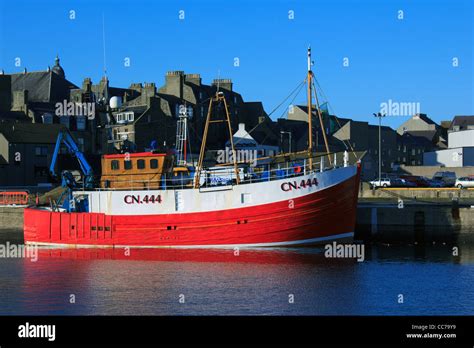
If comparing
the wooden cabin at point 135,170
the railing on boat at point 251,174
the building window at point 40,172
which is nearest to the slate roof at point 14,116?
the building window at point 40,172

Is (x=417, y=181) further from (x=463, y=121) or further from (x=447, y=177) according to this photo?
(x=463, y=121)

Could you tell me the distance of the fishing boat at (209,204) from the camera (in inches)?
1575

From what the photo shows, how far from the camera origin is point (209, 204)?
40.9 meters

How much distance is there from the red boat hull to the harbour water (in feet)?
2.50

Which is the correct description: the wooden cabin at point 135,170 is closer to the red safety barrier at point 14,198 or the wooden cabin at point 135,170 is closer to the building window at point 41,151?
the red safety barrier at point 14,198

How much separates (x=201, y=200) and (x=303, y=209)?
5989 mm

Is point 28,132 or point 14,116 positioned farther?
point 14,116

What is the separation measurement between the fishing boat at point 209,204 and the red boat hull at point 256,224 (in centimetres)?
6

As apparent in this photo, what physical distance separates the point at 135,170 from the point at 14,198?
73.4 feet

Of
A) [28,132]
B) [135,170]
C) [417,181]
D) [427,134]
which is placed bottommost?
[417,181]

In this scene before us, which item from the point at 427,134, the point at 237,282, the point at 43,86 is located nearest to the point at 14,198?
the point at 237,282

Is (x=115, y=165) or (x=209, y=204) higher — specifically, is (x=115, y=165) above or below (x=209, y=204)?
above

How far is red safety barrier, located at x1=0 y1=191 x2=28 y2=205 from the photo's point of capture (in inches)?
2364

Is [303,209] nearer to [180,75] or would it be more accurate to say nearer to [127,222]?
[127,222]
